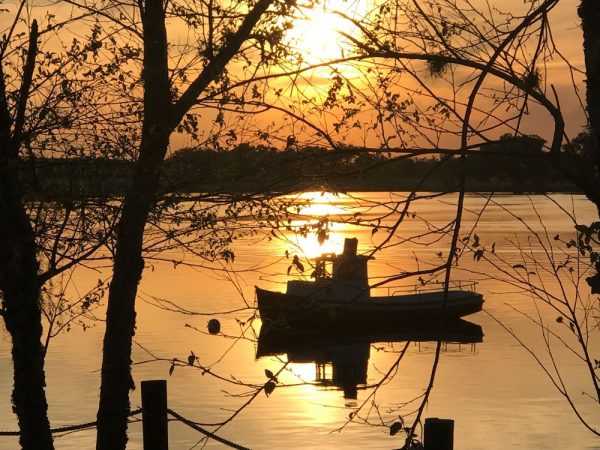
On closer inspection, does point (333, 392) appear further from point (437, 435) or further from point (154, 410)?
point (437, 435)

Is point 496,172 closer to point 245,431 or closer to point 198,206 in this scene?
point 198,206

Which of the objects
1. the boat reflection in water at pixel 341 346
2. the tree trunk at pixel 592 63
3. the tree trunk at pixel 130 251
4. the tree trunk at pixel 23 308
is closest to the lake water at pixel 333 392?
the boat reflection in water at pixel 341 346

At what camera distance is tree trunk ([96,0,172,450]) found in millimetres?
11039

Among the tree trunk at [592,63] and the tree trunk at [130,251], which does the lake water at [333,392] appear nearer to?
the tree trunk at [130,251]

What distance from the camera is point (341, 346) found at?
Answer: 166 ft

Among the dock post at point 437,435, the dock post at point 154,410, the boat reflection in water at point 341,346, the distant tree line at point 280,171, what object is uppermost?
the distant tree line at point 280,171

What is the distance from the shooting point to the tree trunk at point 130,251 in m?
11.0

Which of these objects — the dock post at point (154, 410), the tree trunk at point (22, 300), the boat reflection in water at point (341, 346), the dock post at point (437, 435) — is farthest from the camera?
the boat reflection in water at point (341, 346)

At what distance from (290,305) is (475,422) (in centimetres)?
2678

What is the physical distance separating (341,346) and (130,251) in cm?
3983

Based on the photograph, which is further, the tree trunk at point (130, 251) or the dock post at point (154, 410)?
the tree trunk at point (130, 251)

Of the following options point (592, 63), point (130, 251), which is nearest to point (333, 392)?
point (130, 251)

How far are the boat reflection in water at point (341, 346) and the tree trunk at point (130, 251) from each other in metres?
29.1

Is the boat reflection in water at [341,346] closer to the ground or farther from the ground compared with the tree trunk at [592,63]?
closer to the ground
